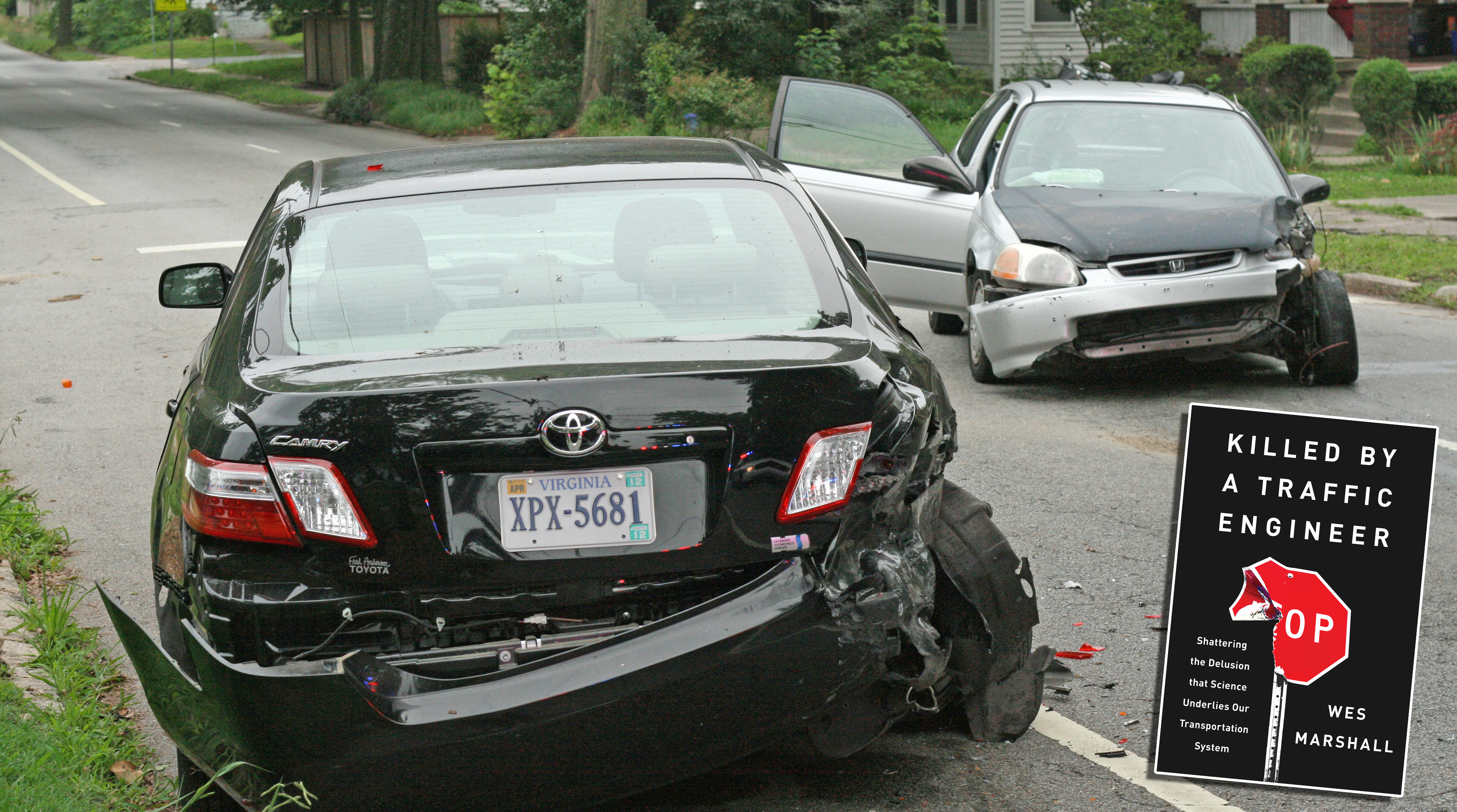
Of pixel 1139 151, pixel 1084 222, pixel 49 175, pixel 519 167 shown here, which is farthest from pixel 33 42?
pixel 519 167

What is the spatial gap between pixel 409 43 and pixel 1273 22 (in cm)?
1883

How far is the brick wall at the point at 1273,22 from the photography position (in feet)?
89.2

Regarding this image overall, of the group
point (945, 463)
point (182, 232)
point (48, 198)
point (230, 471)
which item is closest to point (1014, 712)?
point (945, 463)

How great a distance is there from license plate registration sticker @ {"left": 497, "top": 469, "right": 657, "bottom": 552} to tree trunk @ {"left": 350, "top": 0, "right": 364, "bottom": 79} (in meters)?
36.8

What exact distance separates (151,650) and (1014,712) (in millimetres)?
2054

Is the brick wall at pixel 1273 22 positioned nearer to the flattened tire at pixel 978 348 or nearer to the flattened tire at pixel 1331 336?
the flattened tire at pixel 1331 336

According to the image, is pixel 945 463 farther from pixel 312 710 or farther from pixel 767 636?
pixel 312 710

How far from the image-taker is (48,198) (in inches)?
739

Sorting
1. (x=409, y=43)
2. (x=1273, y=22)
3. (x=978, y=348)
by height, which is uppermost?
(x=1273, y=22)

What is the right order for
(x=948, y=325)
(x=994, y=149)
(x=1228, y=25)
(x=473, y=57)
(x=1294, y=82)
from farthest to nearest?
1. (x=473, y=57)
2. (x=1228, y=25)
3. (x=1294, y=82)
4. (x=948, y=325)
5. (x=994, y=149)

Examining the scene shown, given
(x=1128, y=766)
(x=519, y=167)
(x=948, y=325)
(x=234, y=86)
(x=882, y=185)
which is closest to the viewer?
(x=1128, y=766)

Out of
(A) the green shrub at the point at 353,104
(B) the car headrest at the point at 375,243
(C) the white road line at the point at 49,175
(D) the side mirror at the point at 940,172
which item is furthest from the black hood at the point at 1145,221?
(A) the green shrub at the point at 353,104

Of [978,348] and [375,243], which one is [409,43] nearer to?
[978,348]

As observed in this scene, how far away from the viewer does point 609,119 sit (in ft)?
79.4
